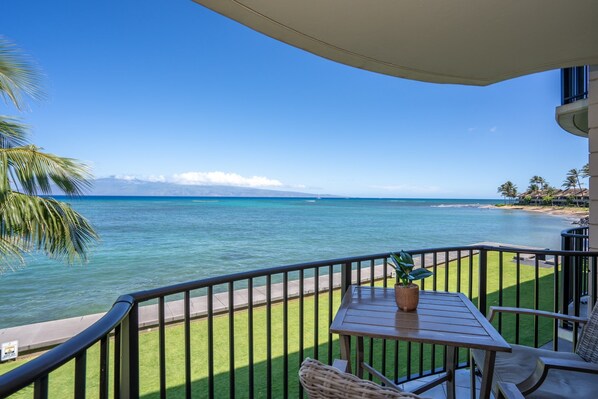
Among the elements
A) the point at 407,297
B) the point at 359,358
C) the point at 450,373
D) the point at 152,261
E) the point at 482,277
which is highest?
the point at 407,297

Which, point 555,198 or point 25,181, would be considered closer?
point 25,181

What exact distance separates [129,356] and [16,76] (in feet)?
14.8

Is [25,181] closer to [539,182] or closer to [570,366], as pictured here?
[570,366]

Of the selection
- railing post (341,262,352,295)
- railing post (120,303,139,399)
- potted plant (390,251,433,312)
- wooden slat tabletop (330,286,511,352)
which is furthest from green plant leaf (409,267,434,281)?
railing post (120,303,139,399)

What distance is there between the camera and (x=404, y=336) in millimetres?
1444

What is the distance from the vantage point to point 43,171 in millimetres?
4090

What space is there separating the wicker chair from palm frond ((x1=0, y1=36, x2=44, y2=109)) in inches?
220

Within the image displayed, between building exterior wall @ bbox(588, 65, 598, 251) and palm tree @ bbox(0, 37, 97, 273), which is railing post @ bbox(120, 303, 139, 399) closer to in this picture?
palm tree @ bbox(0, 37, 97, 273)

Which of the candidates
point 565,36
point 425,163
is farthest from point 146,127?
point 425,163

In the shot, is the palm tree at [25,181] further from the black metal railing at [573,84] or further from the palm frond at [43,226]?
the black metal railing at [573,84]

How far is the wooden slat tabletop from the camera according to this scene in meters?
1.42

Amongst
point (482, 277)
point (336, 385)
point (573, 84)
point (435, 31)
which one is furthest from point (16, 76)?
point (573, 84)

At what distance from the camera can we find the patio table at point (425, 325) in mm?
1428

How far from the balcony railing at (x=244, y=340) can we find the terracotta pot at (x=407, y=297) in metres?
0.39
